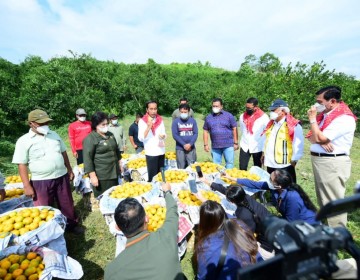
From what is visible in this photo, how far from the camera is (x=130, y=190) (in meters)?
4.01

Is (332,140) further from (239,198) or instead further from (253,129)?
(253,129)

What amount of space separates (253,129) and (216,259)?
3717 mm

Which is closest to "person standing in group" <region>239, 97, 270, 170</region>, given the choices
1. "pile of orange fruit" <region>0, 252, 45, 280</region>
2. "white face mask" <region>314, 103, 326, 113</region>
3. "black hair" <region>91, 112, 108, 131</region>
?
"white face mask" <region>314, 103, 326, 113</region>

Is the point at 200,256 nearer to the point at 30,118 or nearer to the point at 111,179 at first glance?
the point at 111,179

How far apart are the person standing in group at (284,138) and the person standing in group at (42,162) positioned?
12.2ft

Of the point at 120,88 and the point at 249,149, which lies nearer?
the point at 249,149

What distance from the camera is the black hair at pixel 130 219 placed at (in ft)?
6.48

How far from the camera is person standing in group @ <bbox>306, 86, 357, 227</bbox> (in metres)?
3.15

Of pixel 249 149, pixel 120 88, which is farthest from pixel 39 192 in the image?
pixel 120 88

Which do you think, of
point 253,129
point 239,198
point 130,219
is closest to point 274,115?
point 253,129

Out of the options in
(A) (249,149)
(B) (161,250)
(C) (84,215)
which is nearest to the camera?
(B) (161,250)

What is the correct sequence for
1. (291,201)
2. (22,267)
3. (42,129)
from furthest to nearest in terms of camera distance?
(42,129) < (291,201) < (22,267)

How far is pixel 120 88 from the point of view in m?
17.0

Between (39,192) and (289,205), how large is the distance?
3.73 metres
